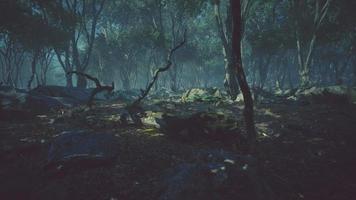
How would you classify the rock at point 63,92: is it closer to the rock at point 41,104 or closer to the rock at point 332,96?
the rock at point 41,104

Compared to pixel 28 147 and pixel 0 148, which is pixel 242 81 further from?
pixel 0 148

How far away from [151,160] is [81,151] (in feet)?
5.86

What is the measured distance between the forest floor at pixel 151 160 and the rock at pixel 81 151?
0.22 meters

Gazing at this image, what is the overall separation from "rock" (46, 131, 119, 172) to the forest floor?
223 millimetres

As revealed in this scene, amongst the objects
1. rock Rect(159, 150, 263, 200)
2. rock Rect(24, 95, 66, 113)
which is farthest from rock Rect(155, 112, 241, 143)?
rock Rect(24, 95, 66, 113)

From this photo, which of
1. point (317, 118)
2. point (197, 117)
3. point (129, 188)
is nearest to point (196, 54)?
point (317, 118)

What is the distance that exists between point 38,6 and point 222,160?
89.8 ft

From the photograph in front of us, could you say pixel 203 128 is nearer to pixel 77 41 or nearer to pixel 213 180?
pixel 213 180

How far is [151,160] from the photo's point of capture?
7926 millimetres

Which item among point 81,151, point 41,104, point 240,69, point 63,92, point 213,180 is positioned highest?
point 240,69

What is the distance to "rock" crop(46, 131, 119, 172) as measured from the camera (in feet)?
24.1

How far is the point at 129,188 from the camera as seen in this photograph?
664 cm

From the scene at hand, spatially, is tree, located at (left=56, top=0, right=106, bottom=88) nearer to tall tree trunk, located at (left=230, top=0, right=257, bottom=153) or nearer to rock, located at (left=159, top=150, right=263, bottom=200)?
tall tree trunk, located at (left=230, top=0, right=257, bottom=153)

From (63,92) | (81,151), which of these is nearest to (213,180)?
(81,151)
